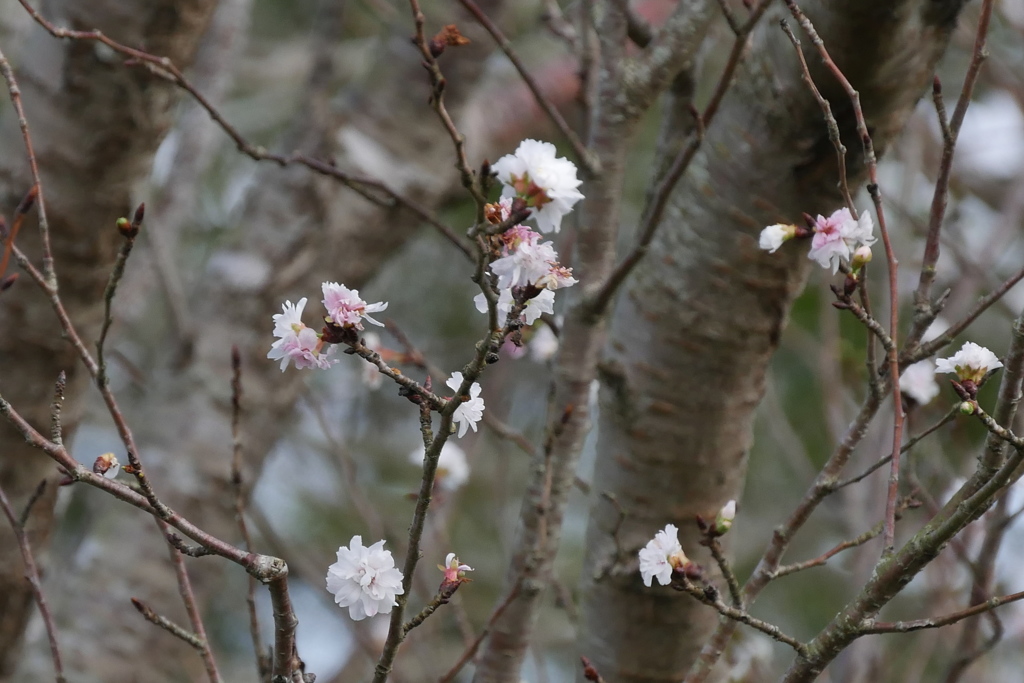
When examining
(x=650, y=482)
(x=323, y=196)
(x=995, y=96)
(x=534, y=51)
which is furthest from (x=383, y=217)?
(x=995, y=96)

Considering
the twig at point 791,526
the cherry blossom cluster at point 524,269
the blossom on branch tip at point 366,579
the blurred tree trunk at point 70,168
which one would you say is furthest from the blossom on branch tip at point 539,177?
the blurred tree trunk at point 70,168

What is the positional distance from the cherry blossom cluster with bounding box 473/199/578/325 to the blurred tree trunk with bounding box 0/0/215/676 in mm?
907

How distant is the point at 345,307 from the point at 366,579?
0.21 m

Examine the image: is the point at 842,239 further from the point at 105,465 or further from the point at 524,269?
the point at 105,465

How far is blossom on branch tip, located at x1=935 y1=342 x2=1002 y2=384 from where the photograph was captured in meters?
0.81

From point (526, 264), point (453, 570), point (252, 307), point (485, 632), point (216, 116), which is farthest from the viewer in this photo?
point (252, 307)

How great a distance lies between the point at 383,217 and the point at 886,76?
56.9 inches

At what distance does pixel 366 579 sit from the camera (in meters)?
0.64

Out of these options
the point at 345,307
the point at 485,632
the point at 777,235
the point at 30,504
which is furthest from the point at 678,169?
the point at 30,504

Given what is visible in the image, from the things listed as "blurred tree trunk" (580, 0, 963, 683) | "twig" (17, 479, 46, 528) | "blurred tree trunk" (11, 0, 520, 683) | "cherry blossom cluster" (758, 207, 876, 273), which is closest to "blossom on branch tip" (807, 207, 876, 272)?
"cherry blossom cluster" (758, 207, 876, 273)

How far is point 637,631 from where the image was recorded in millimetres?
1185

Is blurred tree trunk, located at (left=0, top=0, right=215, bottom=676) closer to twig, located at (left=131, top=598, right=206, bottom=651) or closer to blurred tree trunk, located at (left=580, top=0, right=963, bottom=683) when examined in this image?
twig, located at (left=131, top=598, right=206, bottom=651)

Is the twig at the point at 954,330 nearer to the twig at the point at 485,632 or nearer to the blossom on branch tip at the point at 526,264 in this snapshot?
the blossom on branch tip at the point at 526,264

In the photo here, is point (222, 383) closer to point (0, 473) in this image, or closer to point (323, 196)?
point (323, 196)
